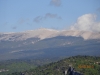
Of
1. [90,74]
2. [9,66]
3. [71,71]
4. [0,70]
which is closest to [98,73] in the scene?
[90,74]

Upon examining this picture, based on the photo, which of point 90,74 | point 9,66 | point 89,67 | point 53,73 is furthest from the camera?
point 9,66

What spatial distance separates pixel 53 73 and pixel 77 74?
1196cm

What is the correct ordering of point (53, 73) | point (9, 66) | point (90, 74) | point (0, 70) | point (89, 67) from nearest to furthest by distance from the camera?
point (90, 74) < point (89, 67) < point (53, 73) < point (0, 70) < point (9, 66)

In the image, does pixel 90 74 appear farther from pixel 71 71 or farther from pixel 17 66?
pixel 17 66

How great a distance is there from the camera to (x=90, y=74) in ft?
278

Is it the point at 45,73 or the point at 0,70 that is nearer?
the point at 45,73

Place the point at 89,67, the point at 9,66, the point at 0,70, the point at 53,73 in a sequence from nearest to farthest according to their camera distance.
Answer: the point at 89,67 < the point at 53,73 < the point at 0,70 < the point at 9,66

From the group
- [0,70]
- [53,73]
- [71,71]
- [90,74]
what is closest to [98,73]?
[90,74]

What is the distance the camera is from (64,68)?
9919 cm

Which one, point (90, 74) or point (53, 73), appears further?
point (53, 73)

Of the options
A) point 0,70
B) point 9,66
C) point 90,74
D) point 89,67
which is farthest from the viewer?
point 9,66

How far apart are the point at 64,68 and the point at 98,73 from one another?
14.7 metres

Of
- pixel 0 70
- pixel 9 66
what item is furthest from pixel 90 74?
pixel 9 66

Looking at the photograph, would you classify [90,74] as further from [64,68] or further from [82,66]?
[64,68]
